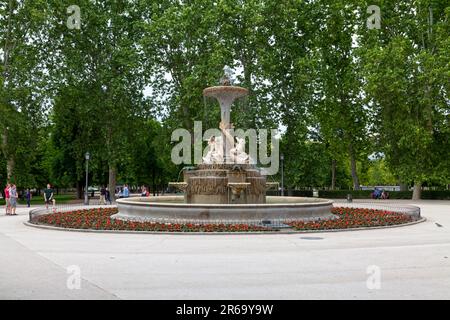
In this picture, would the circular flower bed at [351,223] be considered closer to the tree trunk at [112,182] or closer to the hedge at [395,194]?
the hedge at [395,194]

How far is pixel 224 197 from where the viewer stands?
2267cm

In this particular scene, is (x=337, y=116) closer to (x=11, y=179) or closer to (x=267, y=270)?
(x=11, y=179)

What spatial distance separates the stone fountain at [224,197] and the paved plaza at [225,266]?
241 centimetres

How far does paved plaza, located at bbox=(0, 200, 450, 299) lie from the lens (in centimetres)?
821

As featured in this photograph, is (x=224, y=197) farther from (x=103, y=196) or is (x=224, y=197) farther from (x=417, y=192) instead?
(x=417, y=192)

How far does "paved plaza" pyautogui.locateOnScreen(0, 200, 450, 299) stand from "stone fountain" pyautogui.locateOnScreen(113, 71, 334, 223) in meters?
2.41

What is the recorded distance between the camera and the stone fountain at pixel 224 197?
61.6ft

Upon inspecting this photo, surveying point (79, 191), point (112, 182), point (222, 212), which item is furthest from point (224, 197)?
point (79, 191)

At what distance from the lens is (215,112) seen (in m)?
41.8

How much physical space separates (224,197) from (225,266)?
476 inches

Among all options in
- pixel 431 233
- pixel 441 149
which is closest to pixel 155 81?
pixel 441 149

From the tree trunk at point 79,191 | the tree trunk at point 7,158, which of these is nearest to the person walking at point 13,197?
the tree trunk at point 7,158

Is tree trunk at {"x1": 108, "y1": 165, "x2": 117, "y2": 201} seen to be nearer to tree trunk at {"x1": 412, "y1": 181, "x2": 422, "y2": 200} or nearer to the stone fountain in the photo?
the stone fountain

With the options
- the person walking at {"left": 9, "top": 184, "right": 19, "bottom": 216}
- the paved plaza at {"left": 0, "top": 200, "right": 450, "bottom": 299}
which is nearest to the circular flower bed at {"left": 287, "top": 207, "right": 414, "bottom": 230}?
the paved plaza at {"left": 0, "top": 200, "right": 450, "bottom": 299}
